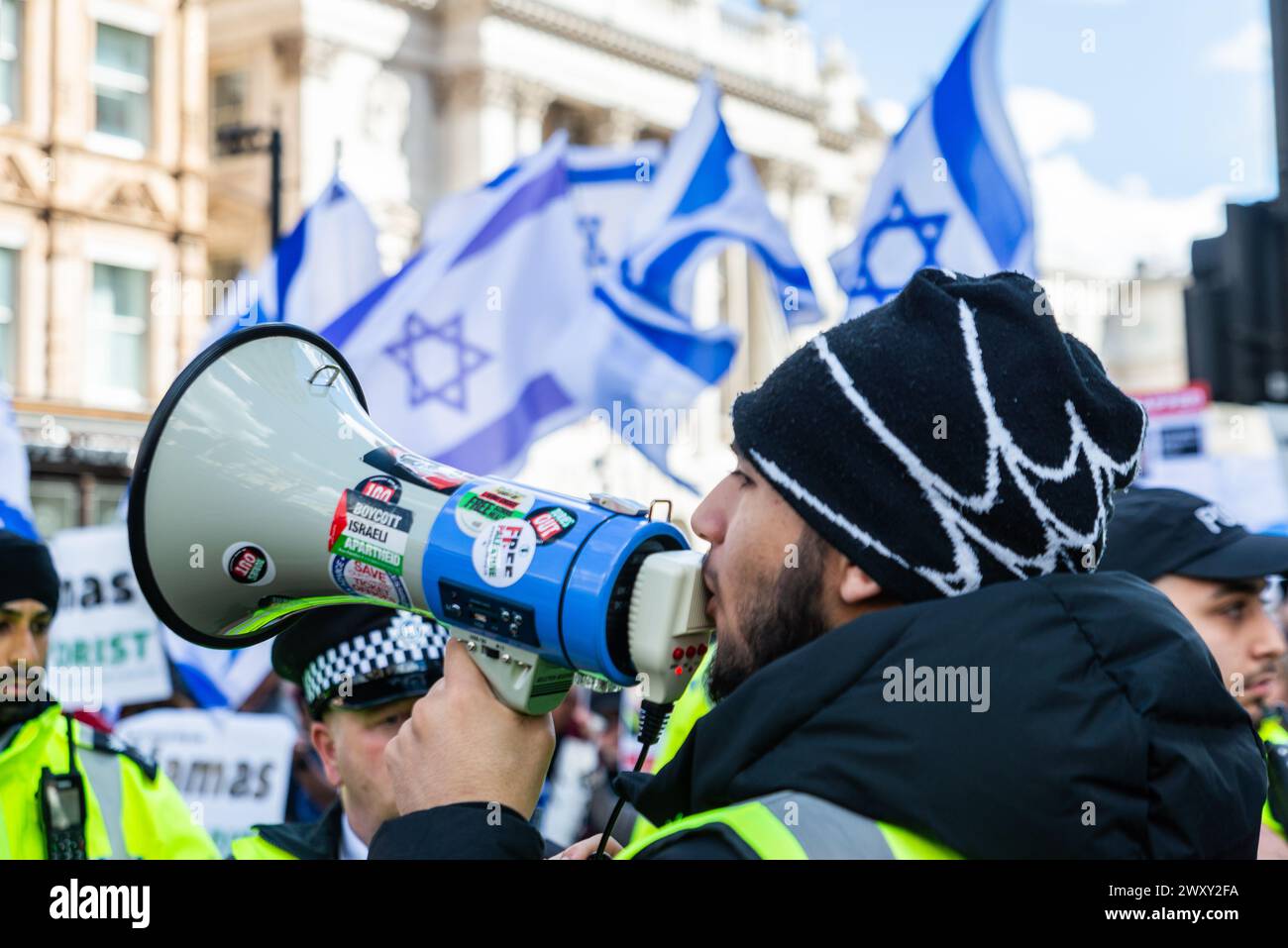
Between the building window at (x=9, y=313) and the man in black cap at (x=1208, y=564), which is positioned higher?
the building window at (x=9, y=313)

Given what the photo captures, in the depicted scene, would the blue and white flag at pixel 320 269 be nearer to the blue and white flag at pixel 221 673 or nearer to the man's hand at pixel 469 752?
the blue and white flag at pixel 221 673

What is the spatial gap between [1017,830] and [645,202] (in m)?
7.55

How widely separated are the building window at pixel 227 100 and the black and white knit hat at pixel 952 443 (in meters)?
26.8

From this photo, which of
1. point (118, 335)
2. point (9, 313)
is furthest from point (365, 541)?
point (118, 335)

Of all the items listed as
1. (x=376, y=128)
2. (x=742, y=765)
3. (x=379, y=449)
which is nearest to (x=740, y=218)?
(x=379, y=449)

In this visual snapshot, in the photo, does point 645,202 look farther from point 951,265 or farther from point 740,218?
point 951,265

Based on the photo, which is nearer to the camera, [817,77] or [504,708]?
[504,708]

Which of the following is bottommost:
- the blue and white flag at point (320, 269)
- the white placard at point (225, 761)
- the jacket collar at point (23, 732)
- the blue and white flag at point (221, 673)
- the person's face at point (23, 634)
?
the white placard at point (225, 761)

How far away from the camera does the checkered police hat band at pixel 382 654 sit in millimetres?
3084

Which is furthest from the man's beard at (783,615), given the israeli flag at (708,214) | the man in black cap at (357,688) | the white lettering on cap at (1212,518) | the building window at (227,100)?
the building window at (227,100)

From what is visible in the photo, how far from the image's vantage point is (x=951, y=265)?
7.04m

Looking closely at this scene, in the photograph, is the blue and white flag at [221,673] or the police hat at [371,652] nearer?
the police hat at [371,652]

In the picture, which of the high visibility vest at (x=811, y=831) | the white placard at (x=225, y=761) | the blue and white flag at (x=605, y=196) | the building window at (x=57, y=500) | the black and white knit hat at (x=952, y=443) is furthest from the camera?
the building window at (x=57, y=500)

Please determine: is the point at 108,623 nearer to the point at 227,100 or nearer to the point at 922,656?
the point at 922,656
